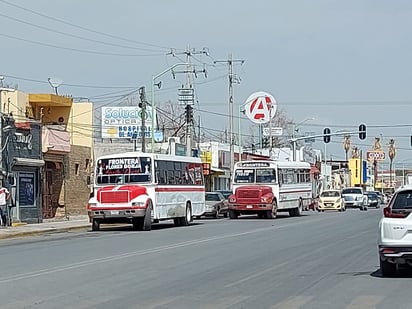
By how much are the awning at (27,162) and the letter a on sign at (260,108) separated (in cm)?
3469

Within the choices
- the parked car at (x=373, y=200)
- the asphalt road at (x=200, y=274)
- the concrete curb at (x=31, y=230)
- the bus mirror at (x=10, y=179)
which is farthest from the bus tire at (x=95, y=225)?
the parked car at (x=373, y=200)

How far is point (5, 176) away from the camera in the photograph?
40.3 meters

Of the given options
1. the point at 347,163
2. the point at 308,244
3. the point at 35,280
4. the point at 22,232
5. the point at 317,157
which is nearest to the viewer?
the point at 35,280

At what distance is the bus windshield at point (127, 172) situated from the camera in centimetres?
3603

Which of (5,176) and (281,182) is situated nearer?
(5,176)

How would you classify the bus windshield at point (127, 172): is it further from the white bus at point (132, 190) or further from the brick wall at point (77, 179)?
the brick wall at point (77, 179)

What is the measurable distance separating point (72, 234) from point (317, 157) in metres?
100

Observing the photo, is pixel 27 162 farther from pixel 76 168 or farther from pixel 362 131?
pixel 362 131

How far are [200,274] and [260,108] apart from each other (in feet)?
193

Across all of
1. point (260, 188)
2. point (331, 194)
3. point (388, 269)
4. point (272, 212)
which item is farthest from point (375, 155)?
point (388, 269)

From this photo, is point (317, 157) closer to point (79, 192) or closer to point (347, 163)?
point (347, 163)

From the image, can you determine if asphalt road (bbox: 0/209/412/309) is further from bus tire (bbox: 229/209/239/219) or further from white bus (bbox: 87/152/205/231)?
bus tire (bbox: 229/209/239/219)

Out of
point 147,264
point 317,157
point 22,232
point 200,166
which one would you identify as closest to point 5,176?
point 22,232

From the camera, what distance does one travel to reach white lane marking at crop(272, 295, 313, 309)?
42.9ft
